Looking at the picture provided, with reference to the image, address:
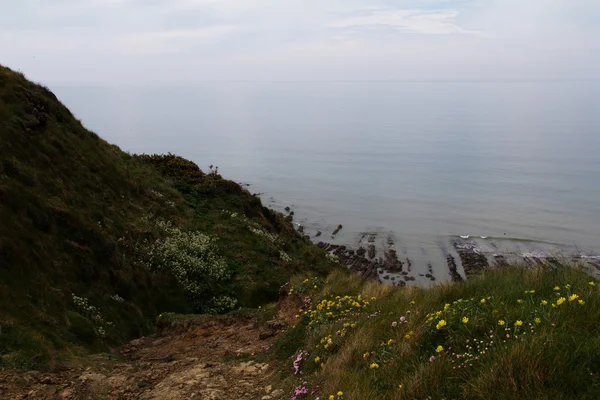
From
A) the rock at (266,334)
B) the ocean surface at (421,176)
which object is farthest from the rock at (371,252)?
the rock at (266,334)

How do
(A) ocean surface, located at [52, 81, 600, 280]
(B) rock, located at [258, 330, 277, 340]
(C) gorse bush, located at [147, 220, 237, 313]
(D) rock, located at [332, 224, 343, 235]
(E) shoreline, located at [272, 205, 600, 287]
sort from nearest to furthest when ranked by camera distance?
(B) rock, located at [258, 330, 277, 340] < (C) gorse bush, located at [147, 220, 237, 313] < (E) shoreline, located at [272, 205, 600, 287] < (A) ocean surface, located at [52, 81, 600, 280] < (D) rock, located at [332, 224, 343, 235]

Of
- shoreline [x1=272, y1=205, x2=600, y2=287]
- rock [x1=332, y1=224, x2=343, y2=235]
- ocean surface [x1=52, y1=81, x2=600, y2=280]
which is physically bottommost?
shoreline [x1=272, y1=205, x2=600, y2=287]

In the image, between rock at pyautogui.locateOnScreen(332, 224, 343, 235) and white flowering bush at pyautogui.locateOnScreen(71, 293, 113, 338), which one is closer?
white flowering bush at pyautogui.locateOnScreen(71, 293, 113, 338)

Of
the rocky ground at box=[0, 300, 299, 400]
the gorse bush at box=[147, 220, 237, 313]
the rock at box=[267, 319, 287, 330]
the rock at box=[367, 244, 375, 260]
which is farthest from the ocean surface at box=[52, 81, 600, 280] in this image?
the rocky ground at box=[0, 300, 299, 400]

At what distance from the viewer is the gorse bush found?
51.3ft

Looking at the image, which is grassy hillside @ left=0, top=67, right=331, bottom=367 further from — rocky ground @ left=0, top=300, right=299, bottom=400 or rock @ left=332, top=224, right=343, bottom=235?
rock @ left=332, top=224, right=343, bottom=235

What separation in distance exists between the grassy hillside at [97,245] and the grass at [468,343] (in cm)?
554

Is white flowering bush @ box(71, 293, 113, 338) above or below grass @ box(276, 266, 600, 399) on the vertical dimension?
below

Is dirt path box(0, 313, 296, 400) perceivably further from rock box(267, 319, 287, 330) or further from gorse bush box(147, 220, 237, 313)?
gorse bush box(147, 220, 237, 313)

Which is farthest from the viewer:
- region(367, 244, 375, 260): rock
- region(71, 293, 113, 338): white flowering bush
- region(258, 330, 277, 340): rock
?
region(367, 244, 375, 260): rock

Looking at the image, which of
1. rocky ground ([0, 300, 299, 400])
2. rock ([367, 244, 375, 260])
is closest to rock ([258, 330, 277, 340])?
rocky ground ([0, 300, 299, 400])

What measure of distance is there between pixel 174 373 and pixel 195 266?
27.7ft

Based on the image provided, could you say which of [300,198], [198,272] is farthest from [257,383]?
[300,198]

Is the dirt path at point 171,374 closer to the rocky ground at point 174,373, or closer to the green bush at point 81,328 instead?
the rocky ground at point 174,373
